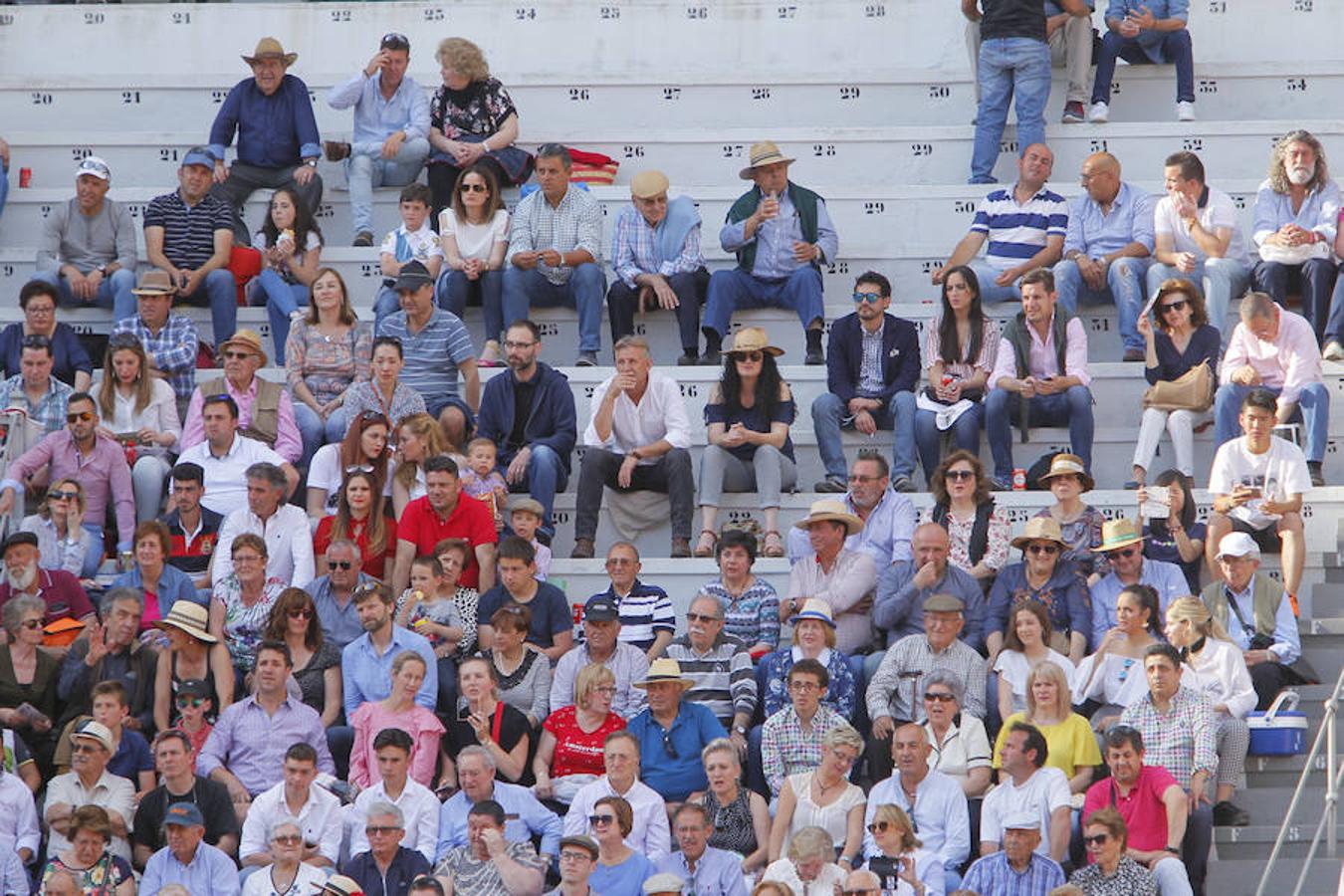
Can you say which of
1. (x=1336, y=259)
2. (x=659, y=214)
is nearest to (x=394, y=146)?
(x=659, y=214)

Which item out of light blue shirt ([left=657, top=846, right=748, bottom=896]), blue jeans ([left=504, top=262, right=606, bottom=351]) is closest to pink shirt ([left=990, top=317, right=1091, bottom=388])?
blue jeans ([left=504, top=262, right=606, bottom=351])

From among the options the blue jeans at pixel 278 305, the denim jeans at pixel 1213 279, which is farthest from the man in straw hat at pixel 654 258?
the denim jeans at pixel 1213 279

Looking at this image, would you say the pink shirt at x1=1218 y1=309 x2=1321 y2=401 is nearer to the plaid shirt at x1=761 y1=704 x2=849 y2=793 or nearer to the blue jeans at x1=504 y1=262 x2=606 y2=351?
the plaid shirt at x1=761 y1=704 x2=849 y2=793

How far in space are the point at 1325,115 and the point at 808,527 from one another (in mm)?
5863

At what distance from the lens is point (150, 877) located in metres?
11.3

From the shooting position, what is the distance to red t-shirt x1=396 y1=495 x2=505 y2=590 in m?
12.7

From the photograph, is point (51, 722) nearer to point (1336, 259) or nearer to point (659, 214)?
point (659, 214)

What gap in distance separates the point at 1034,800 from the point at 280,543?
3922mm

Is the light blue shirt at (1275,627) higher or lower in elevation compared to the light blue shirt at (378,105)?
lower

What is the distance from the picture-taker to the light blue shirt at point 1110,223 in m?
14.8

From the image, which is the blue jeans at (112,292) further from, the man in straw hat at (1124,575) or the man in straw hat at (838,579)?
the man in straw hat at (1124,575)

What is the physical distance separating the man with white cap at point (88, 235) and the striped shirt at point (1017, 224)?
15.9 feet

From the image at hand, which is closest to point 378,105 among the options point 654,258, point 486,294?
point 486,294

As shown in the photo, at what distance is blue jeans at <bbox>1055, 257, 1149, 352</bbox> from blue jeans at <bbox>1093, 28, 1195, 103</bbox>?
2.08 m
